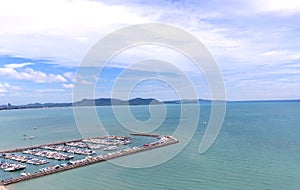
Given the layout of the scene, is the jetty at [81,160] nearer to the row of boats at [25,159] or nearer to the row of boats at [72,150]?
the row of boats at [72,150]

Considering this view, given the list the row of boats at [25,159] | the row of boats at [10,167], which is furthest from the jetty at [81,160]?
the row of boats at [10,167]

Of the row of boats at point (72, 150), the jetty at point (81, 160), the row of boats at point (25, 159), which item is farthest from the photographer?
the row of boats at point (72, 150)

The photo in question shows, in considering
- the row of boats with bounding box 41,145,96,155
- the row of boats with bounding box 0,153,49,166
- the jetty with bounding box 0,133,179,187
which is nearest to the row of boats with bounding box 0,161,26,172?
the row of boats with bounding box 0,153,49,166

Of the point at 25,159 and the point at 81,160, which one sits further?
the point at 25,159

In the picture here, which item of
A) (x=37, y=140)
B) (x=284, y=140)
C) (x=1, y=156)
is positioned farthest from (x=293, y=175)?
(x=37, y=140)

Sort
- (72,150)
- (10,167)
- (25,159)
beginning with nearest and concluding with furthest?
(10,167)
(25,159)
(72,150)

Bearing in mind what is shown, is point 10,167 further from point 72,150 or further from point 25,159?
point 72,150

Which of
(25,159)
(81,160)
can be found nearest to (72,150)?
(25,159)

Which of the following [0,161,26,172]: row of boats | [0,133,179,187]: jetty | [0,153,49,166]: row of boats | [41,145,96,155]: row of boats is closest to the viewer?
[0,133,179,187]: jetty

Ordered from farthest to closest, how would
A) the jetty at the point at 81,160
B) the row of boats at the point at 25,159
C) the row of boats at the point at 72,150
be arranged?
1. the row of boats at the point at 72,150
2. the row of boats at the point at 25,159
3. the jetty at the point at 81,160

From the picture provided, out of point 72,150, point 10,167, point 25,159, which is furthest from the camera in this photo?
point 72,150

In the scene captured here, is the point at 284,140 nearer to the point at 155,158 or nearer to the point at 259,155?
the point at 259,155

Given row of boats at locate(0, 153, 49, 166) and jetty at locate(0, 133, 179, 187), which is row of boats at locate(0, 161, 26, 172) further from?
jetty at locate(0, 133, 179, 187)
